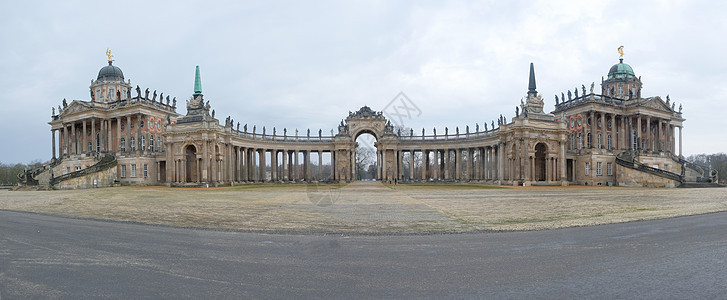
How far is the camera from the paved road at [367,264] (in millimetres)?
7219

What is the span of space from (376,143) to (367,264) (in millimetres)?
68990

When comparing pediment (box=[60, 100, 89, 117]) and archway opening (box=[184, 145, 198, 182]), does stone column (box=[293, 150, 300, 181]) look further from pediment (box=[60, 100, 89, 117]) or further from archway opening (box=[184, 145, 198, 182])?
pediment (box=[60, 100, 89, 117])

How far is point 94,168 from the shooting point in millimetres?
59969

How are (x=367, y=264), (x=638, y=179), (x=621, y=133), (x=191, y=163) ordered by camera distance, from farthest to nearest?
(x=621, y=133) → (x=191, y=163) → (x=638, y=179) → (x=367, y=264)

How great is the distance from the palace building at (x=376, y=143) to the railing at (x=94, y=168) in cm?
15

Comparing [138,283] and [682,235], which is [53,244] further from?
[682,235]

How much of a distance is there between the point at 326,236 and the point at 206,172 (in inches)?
2003

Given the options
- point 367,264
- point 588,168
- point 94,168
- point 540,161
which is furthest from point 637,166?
point 94,168

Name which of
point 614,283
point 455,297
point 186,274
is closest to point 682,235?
point 614,283

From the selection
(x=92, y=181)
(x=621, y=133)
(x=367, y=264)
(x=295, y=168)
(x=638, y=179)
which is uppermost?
(x=621, y=133)

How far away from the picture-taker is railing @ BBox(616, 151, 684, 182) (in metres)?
52.4

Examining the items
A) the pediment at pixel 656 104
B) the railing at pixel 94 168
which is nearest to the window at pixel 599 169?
the pediment at pixel 656 104

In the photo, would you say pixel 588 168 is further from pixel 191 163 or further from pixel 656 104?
pixel 191 163

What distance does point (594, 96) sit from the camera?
2596 inches
